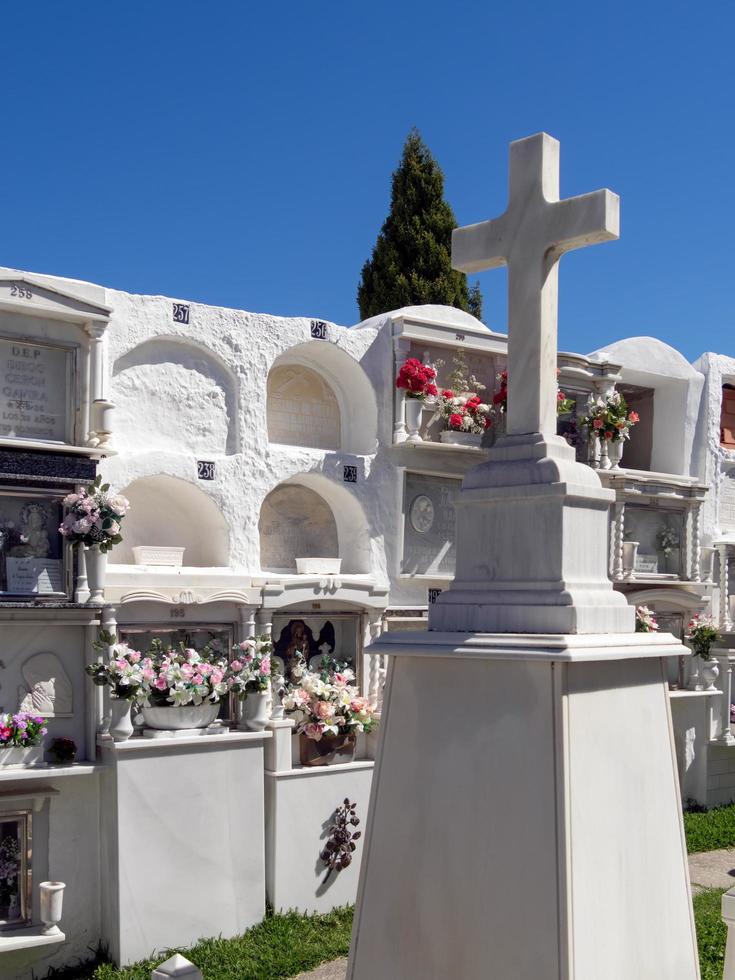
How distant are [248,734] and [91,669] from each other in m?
1.43

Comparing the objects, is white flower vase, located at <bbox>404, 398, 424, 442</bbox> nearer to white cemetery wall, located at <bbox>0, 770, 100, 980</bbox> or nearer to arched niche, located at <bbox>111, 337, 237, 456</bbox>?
arched niche, located at <bbox>111, 337, 237, 456</bbox>

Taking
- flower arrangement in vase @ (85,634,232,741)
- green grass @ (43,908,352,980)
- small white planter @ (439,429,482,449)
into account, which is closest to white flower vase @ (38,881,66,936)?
green grass @ (43,908,352,980)

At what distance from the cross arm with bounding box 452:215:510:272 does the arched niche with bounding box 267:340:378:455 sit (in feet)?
21.2

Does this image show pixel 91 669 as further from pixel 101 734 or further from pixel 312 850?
pixel 312 850

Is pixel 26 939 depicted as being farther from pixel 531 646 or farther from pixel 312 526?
pixel 531 646

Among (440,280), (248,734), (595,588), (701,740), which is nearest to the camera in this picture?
(595,588)

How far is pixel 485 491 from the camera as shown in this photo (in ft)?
11.6

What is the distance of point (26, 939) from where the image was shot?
25.8ft

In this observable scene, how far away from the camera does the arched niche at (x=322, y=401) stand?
10609 mm

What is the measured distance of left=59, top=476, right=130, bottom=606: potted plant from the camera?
818cm

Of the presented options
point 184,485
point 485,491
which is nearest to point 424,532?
point 184,485

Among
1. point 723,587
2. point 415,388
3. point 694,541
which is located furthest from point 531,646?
point 723,587

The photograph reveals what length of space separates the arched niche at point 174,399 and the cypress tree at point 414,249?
6963 mm

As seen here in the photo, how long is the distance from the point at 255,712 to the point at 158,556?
1.53 metres
